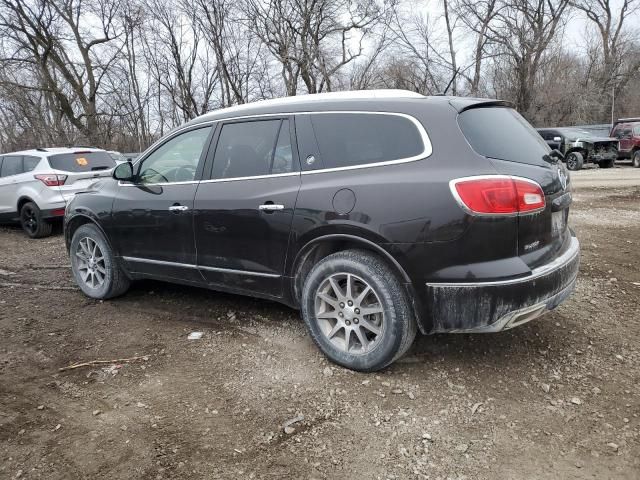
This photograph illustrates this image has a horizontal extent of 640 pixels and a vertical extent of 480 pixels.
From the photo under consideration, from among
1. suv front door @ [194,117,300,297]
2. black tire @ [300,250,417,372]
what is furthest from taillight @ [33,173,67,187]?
black tire @ [300,250,417,372]

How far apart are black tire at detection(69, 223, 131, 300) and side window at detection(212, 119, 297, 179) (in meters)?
1.62

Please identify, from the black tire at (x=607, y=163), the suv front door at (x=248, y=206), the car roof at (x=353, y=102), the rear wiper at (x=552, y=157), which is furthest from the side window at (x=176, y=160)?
the black tire at (x=607, y=163)

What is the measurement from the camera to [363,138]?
316 cm

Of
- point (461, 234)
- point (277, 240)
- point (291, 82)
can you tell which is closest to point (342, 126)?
point (277, 240)

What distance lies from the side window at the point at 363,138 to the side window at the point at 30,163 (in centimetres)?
745

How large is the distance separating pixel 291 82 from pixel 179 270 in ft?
85.8

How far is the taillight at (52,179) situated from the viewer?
8539mm

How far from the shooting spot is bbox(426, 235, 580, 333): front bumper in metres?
2.73

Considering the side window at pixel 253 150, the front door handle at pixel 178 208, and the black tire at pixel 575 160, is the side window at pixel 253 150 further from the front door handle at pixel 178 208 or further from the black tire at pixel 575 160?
the black tire at pixel 575 160

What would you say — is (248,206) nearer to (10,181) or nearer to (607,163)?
(10,181)

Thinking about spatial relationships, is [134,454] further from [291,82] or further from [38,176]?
[291,82]

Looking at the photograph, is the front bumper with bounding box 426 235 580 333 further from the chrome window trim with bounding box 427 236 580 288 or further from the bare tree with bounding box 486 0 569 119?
the bare tree with bounding box 486 0 569 119

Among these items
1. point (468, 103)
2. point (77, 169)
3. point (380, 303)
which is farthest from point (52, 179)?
point (468, 103)

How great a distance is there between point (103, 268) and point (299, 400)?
9.29 ft
